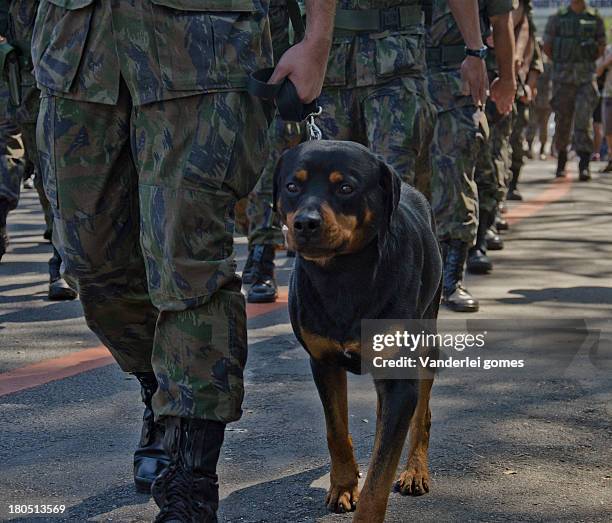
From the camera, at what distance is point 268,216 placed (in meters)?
7.05

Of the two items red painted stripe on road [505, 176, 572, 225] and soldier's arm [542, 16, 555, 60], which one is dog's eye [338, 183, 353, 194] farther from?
soldier's arm [542, 16, 555, 60]

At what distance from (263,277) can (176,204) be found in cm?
376

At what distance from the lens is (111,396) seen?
466cm

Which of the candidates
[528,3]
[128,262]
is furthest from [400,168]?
[528,3]

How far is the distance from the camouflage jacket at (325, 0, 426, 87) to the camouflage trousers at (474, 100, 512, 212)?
248 cm

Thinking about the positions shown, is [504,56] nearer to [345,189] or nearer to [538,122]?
[345,189]

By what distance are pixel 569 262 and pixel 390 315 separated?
18.0 ft

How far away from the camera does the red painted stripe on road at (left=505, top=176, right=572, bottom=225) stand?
38.9 ft

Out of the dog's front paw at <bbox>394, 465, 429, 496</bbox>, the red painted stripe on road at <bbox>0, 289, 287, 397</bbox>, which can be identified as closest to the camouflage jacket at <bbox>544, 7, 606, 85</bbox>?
the red painted stripe on road at <bbox>0, 289, 287, 397</bbox>

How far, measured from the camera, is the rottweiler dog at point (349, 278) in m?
3.16

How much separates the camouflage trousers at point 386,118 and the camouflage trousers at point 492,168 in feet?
8.04

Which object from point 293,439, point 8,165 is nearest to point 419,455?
point 293,439

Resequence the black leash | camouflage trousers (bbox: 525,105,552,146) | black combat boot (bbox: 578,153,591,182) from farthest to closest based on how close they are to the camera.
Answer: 1. camouflage trousers (bbox: 525,105,552,146)
2. black combat boot (bbox: 578,153,591,182)
3. the black leash

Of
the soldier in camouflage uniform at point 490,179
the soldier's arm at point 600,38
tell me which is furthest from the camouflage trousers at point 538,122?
the soldier in camouflage uniform at point 490,179
